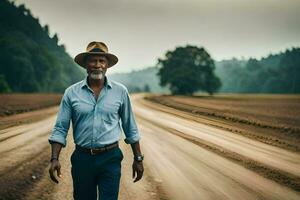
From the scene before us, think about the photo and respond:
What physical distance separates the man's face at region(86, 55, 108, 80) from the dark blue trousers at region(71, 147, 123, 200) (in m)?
0.79

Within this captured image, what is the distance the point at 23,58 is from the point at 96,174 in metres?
79.2

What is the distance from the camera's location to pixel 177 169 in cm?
891

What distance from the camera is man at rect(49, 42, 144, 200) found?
3695 mm

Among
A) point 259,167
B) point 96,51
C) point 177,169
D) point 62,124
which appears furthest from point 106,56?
point 259,167

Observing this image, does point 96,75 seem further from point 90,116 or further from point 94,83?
point 90,116

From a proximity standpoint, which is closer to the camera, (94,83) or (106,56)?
(94,83)

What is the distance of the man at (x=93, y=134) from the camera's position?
3695 mm

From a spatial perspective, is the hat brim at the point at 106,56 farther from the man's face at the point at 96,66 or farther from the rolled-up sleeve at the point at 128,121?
the rolled-up sleeve at the point at 128,121

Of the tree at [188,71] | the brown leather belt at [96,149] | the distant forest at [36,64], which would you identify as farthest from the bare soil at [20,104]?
the tree at [188,71]

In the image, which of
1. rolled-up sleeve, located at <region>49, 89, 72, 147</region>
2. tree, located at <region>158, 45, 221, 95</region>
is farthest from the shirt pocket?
tree, located at <region>158, 45, 221, 95</region>

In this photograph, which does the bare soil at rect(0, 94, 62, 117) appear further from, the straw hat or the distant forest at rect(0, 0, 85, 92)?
the distant forest at rect(0, 0, 85, 92)

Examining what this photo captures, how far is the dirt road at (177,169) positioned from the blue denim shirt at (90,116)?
3019 mm

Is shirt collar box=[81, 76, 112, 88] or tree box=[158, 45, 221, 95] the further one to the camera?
tree box=[158, 45, 221, 95]

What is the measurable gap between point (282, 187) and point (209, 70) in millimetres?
70140
